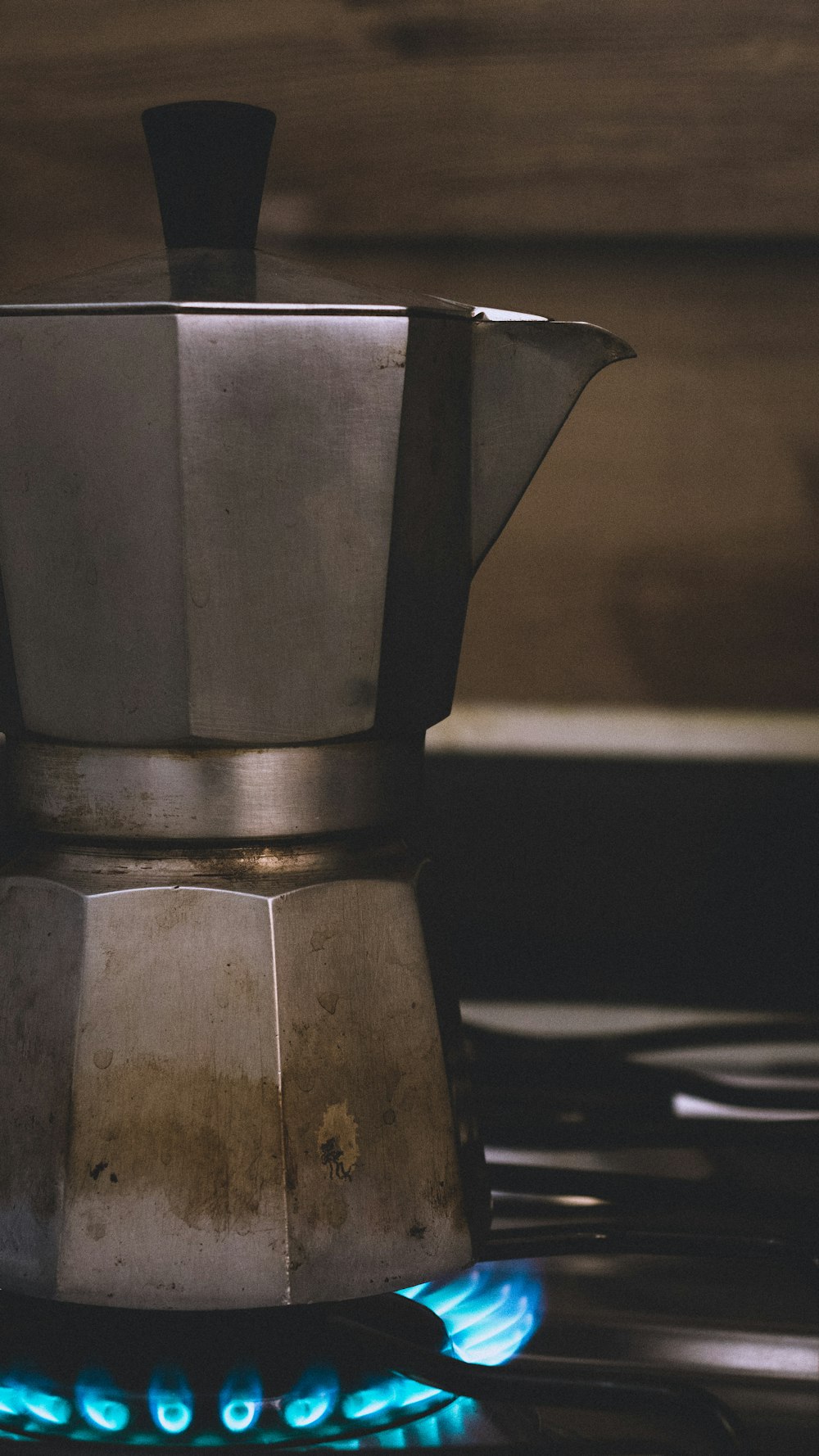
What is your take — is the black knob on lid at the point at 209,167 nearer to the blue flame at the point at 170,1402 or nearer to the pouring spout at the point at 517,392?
the pouring spout at the point at 517,392

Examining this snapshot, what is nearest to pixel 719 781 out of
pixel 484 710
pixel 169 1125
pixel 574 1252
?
pixel 484 710

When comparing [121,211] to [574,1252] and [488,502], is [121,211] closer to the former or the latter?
[488,502]

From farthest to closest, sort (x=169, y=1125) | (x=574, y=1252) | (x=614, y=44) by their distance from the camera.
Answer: (x=614, y=44), (x=574, y=1252), (x=169, y=1125)

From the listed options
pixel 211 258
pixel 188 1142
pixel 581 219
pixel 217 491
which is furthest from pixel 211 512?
pixel 581 219

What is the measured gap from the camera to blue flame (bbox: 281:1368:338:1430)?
0.45m

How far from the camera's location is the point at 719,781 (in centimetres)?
82

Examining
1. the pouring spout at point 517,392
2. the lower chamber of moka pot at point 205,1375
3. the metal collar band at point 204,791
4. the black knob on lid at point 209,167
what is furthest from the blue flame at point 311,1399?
the black knob on lid at point 209,167

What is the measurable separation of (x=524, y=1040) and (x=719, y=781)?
0.19 metres

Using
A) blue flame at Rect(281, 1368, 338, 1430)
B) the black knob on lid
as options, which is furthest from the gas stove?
the black knob on lid

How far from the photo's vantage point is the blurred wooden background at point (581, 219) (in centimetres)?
80

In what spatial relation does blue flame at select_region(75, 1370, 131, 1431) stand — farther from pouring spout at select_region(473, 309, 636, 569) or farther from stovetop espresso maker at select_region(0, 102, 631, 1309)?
pouring spout at select_region(473, 309, 636, 569)

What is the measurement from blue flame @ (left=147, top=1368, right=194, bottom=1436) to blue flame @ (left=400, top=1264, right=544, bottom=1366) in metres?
0.09

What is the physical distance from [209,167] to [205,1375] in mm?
420

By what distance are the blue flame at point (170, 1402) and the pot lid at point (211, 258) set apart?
1.15 ft
